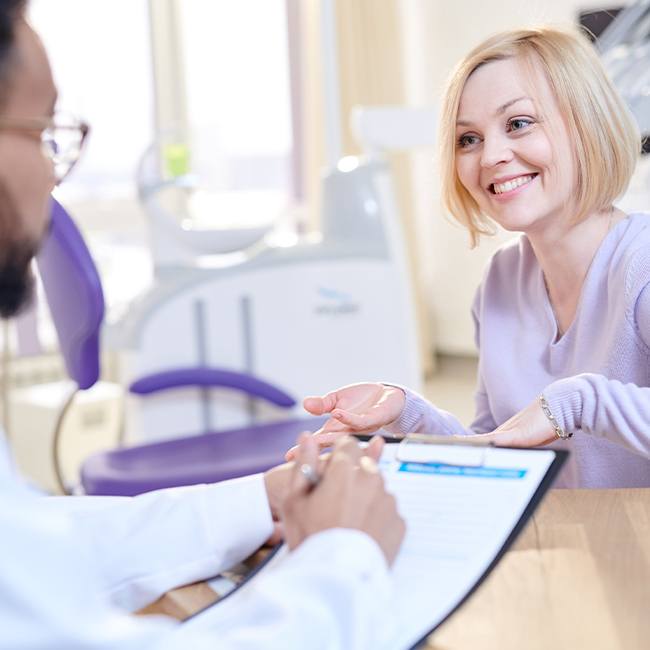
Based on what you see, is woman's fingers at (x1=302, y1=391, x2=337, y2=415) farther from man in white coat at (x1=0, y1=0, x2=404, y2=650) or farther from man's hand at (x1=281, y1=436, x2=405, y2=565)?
man's hand at (x1=281, y1=436, x2=405, y2=565)

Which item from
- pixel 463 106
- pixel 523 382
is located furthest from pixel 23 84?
pixel 523 382

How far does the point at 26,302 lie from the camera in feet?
2.91

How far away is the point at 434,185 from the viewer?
4.77 metres

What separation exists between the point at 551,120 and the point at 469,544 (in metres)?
0.77

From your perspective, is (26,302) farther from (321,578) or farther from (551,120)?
(551,120)

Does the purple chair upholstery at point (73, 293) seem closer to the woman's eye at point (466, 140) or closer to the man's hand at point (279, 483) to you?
the woman's eye at point (466, 140)

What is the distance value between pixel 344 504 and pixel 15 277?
29cm

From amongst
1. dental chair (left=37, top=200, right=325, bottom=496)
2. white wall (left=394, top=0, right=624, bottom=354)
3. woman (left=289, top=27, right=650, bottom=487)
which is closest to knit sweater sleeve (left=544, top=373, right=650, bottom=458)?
woman (left=289, top=27, right=650, bottom=487)

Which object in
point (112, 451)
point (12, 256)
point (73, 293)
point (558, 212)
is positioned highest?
point (12, 256)

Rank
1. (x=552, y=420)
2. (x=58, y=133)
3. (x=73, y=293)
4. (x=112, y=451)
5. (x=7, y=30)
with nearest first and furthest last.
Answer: (x=7, y=30) → (x=58, y=133) → (x=552, y=420) → (x=73, y=293) → (x=112, y=451)

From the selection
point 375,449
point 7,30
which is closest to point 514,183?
point 375,449

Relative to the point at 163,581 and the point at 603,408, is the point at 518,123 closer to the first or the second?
the point at 603,408

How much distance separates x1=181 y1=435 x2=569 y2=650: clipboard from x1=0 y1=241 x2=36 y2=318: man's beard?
280 millimetres

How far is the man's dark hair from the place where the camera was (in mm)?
740
